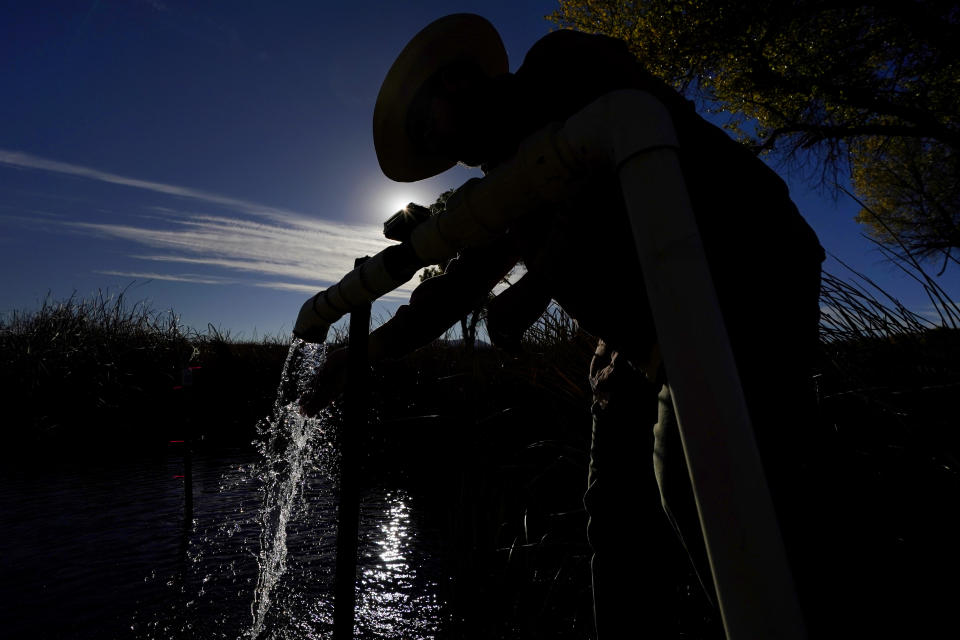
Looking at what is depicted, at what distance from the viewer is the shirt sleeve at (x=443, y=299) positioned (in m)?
1.57

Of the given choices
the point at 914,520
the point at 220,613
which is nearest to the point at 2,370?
the point at 220,613

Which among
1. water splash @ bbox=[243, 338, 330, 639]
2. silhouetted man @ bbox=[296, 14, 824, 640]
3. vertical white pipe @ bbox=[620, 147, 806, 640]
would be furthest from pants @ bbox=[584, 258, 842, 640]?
water splash @ bbox=[243, 338, 330, 639]

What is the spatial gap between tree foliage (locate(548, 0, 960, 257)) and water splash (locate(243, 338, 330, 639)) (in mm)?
8624

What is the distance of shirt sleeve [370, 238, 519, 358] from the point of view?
157 centimetres

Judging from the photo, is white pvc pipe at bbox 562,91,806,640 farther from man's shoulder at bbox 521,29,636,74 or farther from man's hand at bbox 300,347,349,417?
man's hand at bbox 300,347,349,417

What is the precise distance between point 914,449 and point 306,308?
248 cm

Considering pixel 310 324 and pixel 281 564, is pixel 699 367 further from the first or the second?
pixel 281 564

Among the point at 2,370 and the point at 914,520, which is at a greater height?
the point at 2,370

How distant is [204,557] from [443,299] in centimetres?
335

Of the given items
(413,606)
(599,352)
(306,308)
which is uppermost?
(306,308)

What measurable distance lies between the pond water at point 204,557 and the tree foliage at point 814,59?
9296 millimetres

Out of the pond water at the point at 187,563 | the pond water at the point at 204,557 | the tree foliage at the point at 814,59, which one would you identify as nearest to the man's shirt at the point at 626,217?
the pond water at the point at 204,557

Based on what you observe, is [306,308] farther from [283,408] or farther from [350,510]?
[283,408]

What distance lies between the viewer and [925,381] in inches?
91.1
